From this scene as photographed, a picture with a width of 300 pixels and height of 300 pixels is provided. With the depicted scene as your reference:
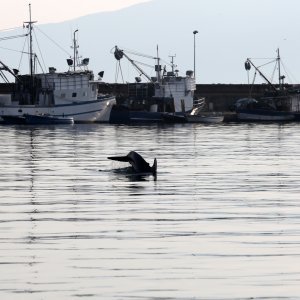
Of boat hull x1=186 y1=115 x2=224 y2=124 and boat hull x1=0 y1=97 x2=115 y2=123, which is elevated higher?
boat hull x1=0 y1=97 x2=115 y2=123

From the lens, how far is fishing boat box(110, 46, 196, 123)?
541 ft

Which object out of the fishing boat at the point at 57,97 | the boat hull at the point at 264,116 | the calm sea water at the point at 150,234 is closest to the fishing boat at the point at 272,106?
the boat hull at the point at 264,116

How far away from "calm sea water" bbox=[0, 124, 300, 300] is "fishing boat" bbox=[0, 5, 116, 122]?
9756cm

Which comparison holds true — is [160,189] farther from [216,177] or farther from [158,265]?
[158,265]

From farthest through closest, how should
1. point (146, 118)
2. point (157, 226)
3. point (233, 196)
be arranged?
point (146, 118)
point (233, 196)
point (157, 226)

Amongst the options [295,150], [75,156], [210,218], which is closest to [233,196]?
[210,218]

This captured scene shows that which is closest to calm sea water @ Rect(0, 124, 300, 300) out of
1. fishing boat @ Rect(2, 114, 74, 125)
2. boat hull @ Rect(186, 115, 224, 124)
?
fishing boat @ Rect(2, 114, 74, 125)

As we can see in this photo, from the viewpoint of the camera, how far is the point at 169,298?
2192cm

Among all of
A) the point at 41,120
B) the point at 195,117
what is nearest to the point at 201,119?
the point at 195,117

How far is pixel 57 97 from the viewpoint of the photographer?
156 m

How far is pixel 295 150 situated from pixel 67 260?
56.4 metres

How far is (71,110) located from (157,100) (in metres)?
15.8

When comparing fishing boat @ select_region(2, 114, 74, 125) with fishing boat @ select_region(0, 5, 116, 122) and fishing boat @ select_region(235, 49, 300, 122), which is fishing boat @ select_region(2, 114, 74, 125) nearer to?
fishing boat @ select_region(0, 5, 116, 122)

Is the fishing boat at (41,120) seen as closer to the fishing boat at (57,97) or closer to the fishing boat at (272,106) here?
the fishing boat at (57,97)
